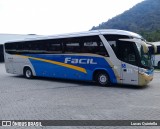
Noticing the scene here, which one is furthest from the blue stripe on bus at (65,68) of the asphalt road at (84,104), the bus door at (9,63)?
the bus door at (9,63)

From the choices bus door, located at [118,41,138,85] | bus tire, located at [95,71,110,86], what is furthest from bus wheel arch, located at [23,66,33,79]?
bus door, located at [118,41,138,85]

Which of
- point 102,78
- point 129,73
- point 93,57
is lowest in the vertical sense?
point 102,78

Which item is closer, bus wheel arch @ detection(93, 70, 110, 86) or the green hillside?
bus wheel arch @ detection(93, 70, 110, 86)

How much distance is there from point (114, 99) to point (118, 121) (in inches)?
125

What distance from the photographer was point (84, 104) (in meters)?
9.81

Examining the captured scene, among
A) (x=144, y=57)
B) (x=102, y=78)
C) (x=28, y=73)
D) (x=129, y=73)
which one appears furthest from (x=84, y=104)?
(x=28, y=73)

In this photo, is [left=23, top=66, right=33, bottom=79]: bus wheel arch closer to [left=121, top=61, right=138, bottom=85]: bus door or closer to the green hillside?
[left=121, top=61, right=138, bottom=85]: bus door

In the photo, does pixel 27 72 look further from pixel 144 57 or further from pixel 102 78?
pixel 144 57

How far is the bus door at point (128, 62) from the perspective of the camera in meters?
13.1

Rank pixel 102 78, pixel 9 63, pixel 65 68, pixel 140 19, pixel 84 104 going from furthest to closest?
pixel 140 19 → pixel 9 63 → pixel 65 68 → pixel 102 78 → pixel 84 104

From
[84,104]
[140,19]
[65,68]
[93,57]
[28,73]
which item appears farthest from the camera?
[140,19]

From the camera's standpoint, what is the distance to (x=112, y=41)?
45.1 ft

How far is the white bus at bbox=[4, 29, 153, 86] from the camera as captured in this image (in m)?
13.2

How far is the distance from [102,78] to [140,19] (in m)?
52.2
